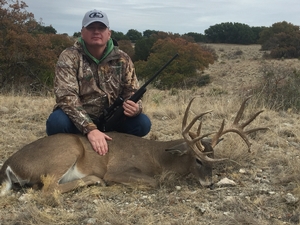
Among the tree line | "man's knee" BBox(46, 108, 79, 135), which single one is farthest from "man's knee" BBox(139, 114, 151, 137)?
the tree line

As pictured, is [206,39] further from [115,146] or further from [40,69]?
[115,146]

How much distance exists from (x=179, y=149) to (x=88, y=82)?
4.38ft

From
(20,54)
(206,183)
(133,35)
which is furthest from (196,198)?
(133,35)

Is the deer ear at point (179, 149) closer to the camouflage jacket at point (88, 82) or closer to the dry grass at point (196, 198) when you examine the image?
the dry grass at point (196, 198)

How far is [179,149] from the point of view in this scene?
15.3ft

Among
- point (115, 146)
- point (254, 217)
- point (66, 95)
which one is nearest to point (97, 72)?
point (66, 95)

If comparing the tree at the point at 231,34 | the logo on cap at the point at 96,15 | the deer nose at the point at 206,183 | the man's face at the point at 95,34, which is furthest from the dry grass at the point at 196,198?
the tree at the point at 231,34

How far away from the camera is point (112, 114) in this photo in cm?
506

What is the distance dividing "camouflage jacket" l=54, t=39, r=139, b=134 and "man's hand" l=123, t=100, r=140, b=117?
27 cm

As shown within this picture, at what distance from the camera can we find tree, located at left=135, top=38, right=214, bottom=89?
20734 mm

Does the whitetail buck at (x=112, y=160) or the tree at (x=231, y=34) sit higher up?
the tree at (x=231, y=34)

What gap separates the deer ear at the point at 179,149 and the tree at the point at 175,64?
47.1ft

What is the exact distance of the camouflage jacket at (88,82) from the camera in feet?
15.2

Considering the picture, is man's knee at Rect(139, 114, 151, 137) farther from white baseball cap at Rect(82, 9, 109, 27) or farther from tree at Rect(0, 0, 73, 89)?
tree at Rect(0, 0, 73, 89)
